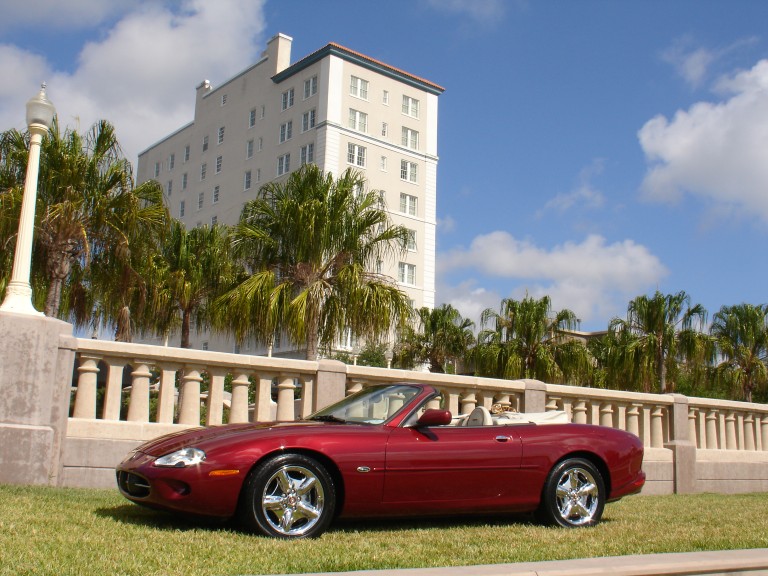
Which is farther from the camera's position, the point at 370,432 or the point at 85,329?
the point at 85,329

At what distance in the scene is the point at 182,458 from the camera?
5910 mm

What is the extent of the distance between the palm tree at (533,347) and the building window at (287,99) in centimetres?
2944

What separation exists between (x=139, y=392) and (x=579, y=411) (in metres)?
6.47

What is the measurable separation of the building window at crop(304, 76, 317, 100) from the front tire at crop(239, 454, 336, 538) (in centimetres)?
5435

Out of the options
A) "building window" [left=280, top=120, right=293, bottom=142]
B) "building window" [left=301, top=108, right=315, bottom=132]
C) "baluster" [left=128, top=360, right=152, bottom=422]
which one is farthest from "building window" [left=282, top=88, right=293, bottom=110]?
"baluster" [left=128, top=360, right=152, bottom=422]

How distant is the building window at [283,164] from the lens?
59.8 m

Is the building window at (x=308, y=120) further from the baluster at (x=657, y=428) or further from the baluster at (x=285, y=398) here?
the baluster at (x=285, y=398)

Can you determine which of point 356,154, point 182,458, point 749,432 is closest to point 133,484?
point 182,458

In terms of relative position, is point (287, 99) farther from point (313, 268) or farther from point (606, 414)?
point (606, 414)

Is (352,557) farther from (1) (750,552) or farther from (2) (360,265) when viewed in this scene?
(2) (360,265)

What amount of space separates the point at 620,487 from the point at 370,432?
102 inches

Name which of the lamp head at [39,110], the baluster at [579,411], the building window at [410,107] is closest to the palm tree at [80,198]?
the lamp head at [39,110]

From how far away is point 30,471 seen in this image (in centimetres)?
811

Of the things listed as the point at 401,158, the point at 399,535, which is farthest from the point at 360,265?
the point at 401,158
